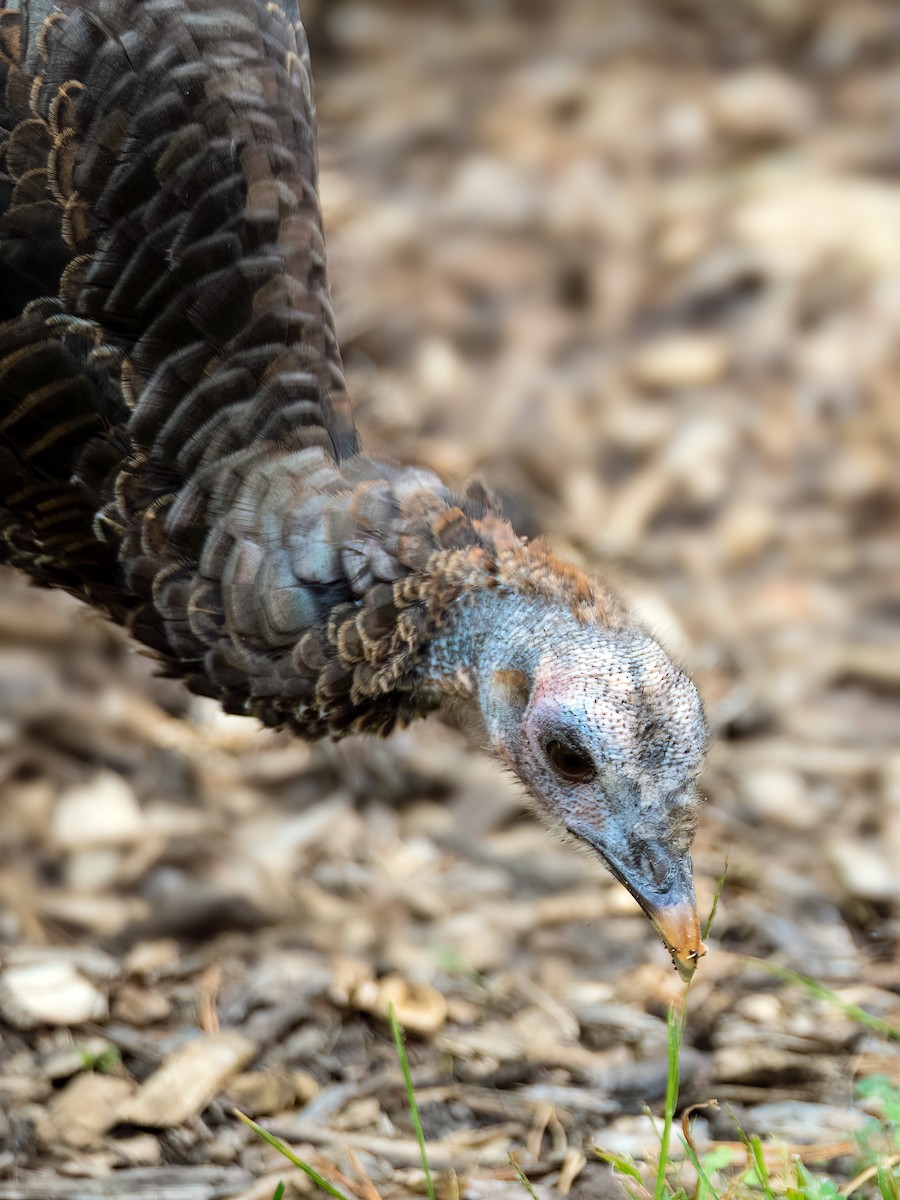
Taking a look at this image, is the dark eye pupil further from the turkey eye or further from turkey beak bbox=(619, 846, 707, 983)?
turkey beak bbox=(619, 846, 707, 983)

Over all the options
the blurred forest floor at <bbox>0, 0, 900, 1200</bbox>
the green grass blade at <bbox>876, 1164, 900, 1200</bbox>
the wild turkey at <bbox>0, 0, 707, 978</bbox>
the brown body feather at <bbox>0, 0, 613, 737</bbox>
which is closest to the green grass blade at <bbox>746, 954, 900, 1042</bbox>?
the blurred forest floor at <bbox>0, 0, 900, 1200</bbox>

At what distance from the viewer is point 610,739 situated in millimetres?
2221

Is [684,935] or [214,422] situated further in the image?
[214,422]

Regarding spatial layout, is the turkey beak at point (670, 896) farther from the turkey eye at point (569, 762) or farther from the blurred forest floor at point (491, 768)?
the blurred forest floor at point (491, 768)

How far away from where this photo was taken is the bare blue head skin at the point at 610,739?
7.29 ft

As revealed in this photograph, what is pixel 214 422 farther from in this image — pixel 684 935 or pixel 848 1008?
pixel 848 1008

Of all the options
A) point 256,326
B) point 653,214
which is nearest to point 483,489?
point 256,326

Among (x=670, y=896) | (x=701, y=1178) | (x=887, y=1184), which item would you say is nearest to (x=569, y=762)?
(x=670, y=896)

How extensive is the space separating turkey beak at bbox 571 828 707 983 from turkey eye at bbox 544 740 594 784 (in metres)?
0.13

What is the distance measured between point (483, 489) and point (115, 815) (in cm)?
144

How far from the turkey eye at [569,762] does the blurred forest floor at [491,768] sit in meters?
0.75

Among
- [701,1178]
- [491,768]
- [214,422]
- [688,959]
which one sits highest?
[214,422]

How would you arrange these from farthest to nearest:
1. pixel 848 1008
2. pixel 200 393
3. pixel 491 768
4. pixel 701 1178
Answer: pixel 491 768, pixel 848 1008, pixel 200 393, pixel 701 1178

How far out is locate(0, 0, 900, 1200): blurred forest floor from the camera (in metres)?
2.80
